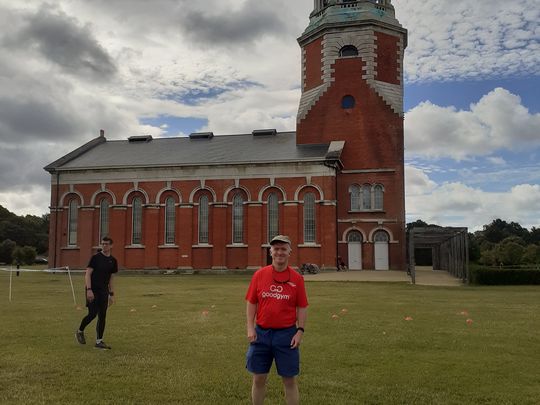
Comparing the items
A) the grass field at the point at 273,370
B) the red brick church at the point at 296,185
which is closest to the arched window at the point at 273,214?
the red brick church at the point at 296,185

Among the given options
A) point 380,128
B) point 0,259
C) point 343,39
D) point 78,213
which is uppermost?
point 343,39

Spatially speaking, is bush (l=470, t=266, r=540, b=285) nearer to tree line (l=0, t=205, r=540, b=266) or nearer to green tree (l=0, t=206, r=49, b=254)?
tree line (l=0, t=205, r=540, b=266)

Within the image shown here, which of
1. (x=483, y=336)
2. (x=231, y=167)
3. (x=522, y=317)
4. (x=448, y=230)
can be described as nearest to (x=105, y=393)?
(x=483, y=336)

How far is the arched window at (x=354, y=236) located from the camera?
4138 centimetres

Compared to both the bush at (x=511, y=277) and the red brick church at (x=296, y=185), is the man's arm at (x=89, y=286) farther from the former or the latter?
the red brick church at (x=296, y=185)

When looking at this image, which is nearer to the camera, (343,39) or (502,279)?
(502,279)

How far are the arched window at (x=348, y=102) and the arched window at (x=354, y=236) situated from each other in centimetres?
1032

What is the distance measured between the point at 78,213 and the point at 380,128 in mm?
26581

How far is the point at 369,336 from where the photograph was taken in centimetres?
1120

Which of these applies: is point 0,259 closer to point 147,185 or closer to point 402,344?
point 147,185

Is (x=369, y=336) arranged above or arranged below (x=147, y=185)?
below

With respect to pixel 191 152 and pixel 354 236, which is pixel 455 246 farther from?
pixel 191 152

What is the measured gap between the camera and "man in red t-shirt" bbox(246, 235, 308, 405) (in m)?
5.71

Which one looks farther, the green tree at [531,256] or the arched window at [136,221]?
the green tree at [531,256]
